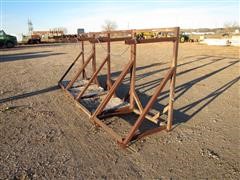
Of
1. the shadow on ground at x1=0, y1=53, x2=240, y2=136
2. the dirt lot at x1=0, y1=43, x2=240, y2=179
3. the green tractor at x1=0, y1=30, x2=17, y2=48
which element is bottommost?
the dirt lot at x1=0, y1=43, x2=240, y2=179

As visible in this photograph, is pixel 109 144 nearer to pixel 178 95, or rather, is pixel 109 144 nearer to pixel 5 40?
pixel 178 95

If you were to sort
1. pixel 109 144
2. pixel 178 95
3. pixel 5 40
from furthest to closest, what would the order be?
pixel 5 40
pixel 178 95
pixel 109 144

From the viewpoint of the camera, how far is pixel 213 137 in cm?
412

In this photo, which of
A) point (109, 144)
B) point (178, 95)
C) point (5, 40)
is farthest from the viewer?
point (5, 40)

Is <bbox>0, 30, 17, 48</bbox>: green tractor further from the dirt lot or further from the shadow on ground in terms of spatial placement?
the dirt lot

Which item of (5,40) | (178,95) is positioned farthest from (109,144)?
(5,40)

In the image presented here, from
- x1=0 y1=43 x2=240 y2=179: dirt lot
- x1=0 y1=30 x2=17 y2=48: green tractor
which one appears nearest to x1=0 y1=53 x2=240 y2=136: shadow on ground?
x1=0 y1=43 x2=240 y2=179: dirt lot

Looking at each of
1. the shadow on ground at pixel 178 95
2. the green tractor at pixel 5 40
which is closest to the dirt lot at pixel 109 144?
the shadow on ground at pixel 178 95

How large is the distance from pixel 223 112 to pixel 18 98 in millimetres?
5430

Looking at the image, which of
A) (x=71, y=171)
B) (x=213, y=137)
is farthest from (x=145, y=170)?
(x=213, y=137)

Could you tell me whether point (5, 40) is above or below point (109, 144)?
above

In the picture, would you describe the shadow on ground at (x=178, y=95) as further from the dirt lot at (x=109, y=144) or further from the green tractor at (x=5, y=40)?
the green tractor at (x=5, y=40)

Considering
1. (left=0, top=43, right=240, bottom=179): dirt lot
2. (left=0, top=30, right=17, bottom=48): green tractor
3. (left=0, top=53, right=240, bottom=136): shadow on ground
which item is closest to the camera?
(left=0, top=43, right=240, bottom=179): dirt lot

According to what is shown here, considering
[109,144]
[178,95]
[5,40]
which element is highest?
[5,40]
